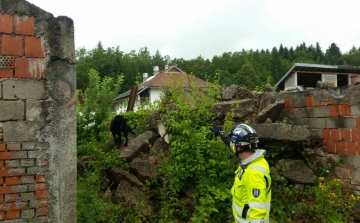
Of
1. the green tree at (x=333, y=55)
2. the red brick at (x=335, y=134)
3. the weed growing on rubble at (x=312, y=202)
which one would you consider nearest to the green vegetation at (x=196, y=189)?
the weed growing on rubble at (x=312, y=202)

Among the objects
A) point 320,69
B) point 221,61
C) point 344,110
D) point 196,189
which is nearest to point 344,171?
point 344,110

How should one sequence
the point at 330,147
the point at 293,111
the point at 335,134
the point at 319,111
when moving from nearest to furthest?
the point at 335,134 → the point at 330,147 → the point at 319,111 → the point at 293,111

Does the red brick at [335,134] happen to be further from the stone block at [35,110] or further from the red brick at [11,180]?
the red brick at [11,180]

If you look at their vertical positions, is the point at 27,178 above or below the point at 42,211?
above

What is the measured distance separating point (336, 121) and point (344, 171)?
1032mm

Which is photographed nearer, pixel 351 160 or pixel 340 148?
pixel 351 160

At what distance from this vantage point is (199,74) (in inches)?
2495

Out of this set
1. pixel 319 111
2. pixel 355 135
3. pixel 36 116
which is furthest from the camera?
pixel 319 111

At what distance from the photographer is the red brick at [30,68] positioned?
413cm

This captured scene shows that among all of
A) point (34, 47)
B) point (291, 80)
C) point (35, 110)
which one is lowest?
point (35, 110)

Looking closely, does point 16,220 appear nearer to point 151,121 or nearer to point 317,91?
point 151,121

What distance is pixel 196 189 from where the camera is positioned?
6.00 meters

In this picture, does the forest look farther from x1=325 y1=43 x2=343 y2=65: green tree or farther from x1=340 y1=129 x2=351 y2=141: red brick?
x1=340 y1=129 x2=351 y2=141: red brick

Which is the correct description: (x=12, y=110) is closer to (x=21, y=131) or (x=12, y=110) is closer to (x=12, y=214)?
(x=21, y=131)
